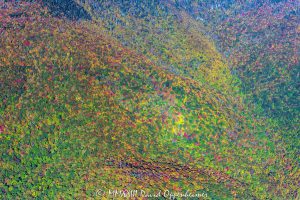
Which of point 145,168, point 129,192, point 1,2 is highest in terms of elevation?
point 1,2

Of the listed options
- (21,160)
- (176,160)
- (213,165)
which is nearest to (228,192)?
(213,165)

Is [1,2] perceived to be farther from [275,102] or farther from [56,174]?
[275,102]

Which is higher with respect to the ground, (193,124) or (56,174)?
(193,124)

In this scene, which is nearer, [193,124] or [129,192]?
[129,192]

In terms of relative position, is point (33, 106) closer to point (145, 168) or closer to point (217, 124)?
point (145, 168)

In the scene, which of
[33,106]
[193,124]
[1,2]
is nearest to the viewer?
[33,106]

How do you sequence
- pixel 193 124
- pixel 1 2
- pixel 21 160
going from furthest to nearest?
pixel 1 2 → pixel 193 124 → pixel 21 160

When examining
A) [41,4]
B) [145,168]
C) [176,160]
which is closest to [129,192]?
[145,168]
